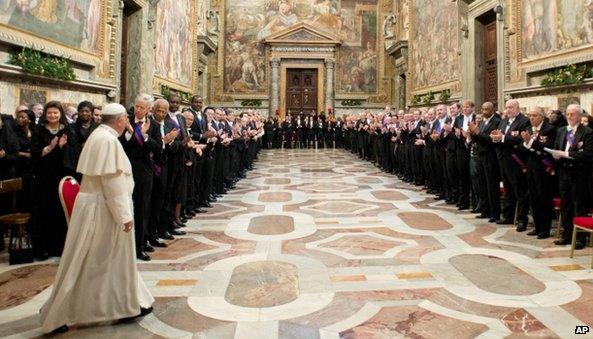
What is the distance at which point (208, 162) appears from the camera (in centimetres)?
780

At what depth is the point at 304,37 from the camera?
24750 millimetres

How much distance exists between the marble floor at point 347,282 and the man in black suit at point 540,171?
0.34 metres

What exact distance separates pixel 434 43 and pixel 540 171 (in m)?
12.8

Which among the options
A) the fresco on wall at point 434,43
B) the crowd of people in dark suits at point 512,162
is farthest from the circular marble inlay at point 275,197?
the fresco on wall at point 434,43

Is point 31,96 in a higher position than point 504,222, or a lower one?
higher

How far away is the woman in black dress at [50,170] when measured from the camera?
15.3 feet

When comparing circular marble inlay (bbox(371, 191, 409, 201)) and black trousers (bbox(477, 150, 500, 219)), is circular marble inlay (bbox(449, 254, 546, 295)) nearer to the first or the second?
black trousers (bbox(477, 150, 500, 219))

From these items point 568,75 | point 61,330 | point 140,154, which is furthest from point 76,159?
point 568,75

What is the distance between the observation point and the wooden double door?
25422mm

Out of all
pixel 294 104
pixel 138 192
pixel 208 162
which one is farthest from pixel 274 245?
pixel 294 104

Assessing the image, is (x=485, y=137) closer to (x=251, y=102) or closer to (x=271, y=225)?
(x=271, y=225)

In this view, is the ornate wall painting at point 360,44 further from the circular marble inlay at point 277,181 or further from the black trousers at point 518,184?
the black trousers at point 518,184

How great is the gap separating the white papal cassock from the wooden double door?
22706mm

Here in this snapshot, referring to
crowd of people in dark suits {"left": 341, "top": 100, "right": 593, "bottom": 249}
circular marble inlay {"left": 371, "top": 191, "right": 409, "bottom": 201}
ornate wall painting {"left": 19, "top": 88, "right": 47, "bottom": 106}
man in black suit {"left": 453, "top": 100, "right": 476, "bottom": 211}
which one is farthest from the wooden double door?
ornate wall painting {"left": 19, "top": 88, "right": 47, "bottom": 106}
